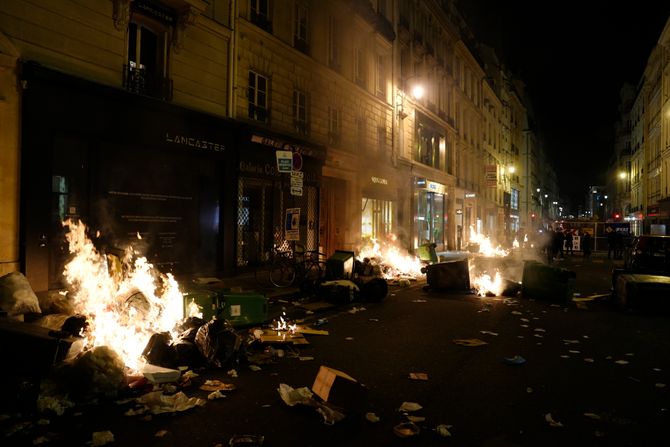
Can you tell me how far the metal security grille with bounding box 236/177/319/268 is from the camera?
562 inches

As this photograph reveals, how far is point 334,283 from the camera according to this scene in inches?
418

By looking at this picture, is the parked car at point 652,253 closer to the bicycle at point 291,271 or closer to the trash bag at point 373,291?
the trash bag at point 373,291

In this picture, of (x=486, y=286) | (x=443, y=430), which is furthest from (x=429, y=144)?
(x=443, y=430)

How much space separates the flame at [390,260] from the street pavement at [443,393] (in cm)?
763

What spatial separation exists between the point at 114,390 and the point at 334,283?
629cm

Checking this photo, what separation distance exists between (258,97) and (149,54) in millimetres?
4064

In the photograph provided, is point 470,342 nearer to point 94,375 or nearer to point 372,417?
point 372,417

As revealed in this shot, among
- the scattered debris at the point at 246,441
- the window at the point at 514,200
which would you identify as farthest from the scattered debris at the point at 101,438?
the window at the point at 514,200

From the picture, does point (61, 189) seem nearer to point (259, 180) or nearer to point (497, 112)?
point (259, 180)

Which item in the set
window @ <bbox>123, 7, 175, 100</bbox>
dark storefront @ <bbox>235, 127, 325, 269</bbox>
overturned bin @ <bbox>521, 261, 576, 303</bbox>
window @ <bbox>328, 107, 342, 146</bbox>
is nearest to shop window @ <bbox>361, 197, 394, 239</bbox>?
window @ <bbox>328, 107, 342, 146</bbox>

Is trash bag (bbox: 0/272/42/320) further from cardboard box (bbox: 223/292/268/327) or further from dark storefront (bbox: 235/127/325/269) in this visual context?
dark storefront (bbox: 235/127/325/269)

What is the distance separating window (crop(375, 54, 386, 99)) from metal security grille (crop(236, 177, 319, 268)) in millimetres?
9379

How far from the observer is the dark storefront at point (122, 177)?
9102 millimetres

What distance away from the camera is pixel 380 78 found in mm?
23766
